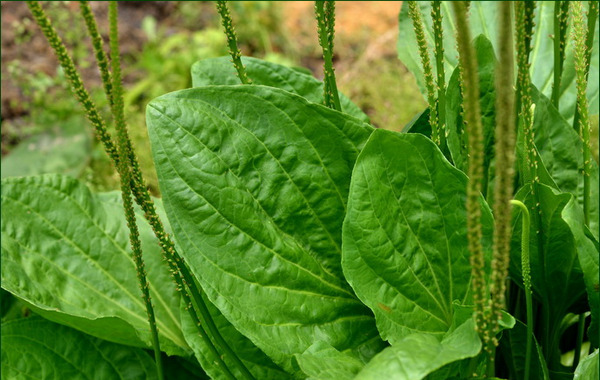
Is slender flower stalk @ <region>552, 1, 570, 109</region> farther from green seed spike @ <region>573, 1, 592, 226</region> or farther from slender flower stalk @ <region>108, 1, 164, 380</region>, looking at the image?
slender flower stalk @ <region>108, 1, 164, 380</region>

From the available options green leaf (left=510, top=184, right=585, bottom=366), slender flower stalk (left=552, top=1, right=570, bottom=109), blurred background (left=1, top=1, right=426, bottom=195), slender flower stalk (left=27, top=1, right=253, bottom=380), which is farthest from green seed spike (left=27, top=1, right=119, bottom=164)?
blurred background (left=1, top=1, right=426, bottom=195)

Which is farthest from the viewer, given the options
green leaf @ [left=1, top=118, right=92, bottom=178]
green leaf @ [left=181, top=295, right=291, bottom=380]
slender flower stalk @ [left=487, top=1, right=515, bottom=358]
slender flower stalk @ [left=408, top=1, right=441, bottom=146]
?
green leaf @ [left=1, top=118, right=92, bottom=178]

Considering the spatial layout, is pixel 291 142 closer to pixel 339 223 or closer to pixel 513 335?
pixel 339 223

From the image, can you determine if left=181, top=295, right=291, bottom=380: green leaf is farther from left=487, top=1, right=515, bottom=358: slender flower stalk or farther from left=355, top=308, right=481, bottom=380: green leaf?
left=487, top=1, right=515, bottom=358: slender flower stalk

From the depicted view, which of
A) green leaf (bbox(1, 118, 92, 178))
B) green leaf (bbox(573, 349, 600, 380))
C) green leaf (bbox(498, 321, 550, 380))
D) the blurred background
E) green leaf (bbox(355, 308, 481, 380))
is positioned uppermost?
the blurred background

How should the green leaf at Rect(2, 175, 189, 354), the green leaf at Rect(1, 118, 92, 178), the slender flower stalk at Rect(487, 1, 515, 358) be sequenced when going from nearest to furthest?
the slender flower stalk at Rect(487, 1, 515, 358) < the green leaf at Rect(2, 175, 189, 354) < the green leaf at Rect(1, 118, 92, 178)

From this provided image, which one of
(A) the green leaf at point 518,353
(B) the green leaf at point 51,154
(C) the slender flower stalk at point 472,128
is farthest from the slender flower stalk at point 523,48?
(B) the green leaf at point 51,154

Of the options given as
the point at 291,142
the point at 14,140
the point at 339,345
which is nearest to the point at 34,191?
the point at 291,142

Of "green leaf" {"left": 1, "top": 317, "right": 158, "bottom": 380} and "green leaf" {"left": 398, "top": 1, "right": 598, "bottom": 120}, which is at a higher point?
"green leaf" {"left": 398, "top": 1, "right": 598, "bottom": 120}

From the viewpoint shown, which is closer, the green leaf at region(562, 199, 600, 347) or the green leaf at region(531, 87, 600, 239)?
the green leaf at region(562, 199, 600, 347)
